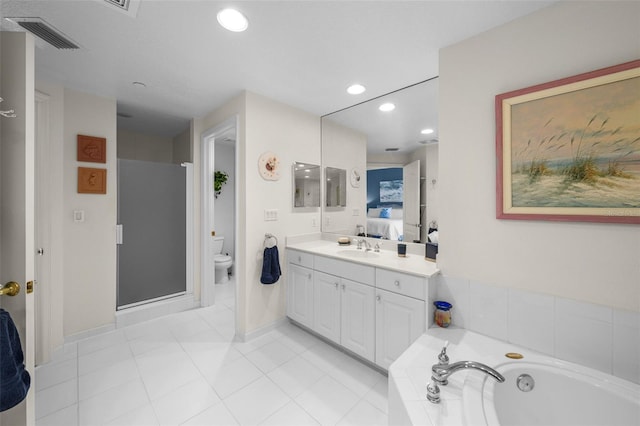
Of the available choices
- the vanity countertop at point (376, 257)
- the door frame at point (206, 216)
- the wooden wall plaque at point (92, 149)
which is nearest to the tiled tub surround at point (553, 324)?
the vanity countertop at point (376, 257)

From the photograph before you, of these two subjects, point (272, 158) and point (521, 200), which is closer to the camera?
point (521, 200)

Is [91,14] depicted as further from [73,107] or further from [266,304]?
[266,304]

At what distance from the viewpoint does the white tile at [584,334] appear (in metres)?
1.20

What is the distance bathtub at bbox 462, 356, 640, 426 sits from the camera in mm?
1050

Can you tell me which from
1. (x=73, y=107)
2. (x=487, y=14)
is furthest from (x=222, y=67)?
(x=487, y=14)

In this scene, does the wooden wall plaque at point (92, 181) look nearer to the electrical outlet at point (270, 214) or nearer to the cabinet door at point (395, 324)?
the electrical outlet at point (270, 214)

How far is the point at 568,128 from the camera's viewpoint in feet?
4.16

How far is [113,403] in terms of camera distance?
1626mm

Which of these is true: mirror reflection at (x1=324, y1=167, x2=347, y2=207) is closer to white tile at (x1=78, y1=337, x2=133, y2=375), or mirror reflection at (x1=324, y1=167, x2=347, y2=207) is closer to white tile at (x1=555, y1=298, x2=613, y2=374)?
white tile at (x1=555, y1=298, x2=613, y2=374)

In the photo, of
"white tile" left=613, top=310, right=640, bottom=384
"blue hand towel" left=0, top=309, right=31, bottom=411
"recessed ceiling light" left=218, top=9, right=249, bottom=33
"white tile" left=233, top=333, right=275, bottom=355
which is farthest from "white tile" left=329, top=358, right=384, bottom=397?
"recessed ceiling light" left=218, top=9, right=249, bottom=33

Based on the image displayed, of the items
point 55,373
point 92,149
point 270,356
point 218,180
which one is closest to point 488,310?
point 270,356

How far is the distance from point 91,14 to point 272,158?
149 centimetres

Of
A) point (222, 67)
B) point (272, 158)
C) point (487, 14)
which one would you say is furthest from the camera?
point (272, 158)

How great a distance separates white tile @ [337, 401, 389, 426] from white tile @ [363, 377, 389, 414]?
4cm
